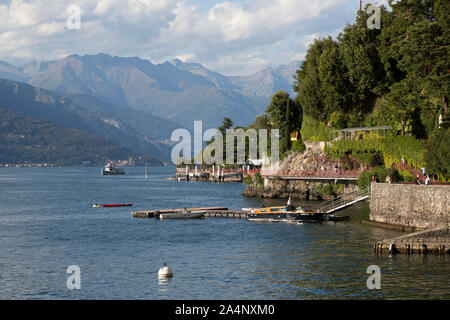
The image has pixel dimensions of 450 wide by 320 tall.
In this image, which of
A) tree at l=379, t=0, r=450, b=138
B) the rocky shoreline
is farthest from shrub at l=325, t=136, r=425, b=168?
the rocky shoreline

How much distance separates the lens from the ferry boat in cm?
7219

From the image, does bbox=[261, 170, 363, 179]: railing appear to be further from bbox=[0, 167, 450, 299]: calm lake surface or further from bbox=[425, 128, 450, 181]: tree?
bbox=[425, 128, 450, 181]: tree

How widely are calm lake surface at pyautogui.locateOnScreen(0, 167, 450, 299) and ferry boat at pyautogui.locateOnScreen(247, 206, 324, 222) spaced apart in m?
2.21

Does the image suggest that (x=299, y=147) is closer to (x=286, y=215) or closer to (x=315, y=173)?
(x=315, y=173)

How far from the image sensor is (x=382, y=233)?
59.2 m

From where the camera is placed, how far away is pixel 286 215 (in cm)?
7406

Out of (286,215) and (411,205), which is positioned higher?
(411,205)

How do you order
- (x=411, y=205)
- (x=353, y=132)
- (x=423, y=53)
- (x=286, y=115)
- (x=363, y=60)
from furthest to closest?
(x=286, y=115), (x=353, y=132), (x=363, y=60), (x=423, y=53), (x=411, y=205)

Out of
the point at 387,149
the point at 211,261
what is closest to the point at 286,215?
the point at 387,149

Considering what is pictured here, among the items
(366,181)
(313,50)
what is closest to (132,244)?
(366,181)

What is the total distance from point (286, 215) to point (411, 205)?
64.0 feet

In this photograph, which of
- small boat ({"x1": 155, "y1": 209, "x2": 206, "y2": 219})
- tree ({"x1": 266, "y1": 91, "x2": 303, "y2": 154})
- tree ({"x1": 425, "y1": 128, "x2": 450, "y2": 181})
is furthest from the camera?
tree ({"x1": 266, "y1": 91, "x2": 303, "y2": 154})
